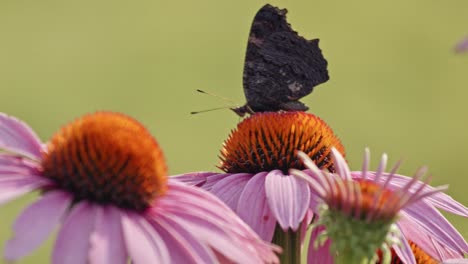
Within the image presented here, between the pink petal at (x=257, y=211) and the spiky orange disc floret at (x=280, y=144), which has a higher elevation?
the spiky orange disc floret at (x=280, y=144)

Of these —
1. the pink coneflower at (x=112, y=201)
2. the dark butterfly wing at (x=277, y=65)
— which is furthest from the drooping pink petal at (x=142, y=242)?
the dark butterfly wing at (x=277, y=65)

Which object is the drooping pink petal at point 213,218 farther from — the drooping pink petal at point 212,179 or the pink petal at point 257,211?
the drooping pink petal at point 212,179

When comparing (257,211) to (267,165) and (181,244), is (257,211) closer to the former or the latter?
(267,165)

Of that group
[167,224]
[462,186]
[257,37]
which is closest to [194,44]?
[462,186]

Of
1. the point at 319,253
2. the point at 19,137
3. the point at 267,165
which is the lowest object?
the point at 319,253

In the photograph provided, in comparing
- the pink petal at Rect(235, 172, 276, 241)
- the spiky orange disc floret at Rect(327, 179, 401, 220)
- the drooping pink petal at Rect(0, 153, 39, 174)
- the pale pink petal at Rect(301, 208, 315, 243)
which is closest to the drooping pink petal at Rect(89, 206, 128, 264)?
the drooping pink petal at Rect(0, 153, 39, 174)

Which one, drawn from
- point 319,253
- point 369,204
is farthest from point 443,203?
point 369,204

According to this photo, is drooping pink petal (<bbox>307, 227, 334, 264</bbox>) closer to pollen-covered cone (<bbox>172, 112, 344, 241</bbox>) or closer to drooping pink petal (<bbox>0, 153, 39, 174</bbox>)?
pollen-covered cone (<bbox>172, 112, 344, 241</bbox>)

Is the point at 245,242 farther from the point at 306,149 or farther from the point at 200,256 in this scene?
the point at 306,149

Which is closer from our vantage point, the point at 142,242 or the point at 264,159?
the point at 142,242
